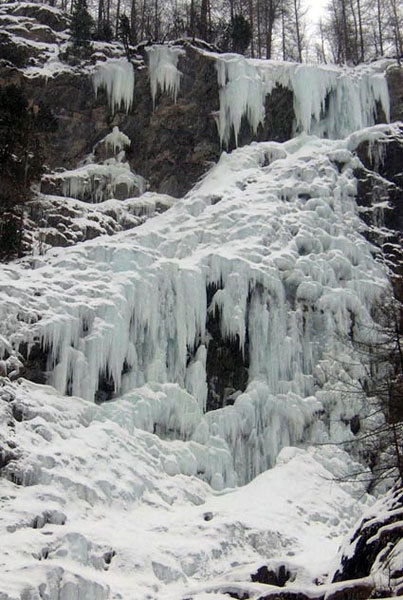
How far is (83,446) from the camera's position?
14.4 meters

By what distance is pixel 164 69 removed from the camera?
2606 cm

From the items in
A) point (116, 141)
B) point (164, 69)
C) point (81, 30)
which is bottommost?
point (116, 141)

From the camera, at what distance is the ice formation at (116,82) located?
85.0 feet

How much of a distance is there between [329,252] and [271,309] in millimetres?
2759

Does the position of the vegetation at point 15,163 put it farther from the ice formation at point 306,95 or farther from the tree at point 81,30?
the ice formation at point 306,95

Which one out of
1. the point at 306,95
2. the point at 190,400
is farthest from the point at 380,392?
the point at 306,95

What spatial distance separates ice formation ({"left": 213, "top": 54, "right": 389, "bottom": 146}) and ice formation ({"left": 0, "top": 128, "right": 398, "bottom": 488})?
374 centimetres

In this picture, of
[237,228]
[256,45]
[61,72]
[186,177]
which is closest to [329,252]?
[237,228]

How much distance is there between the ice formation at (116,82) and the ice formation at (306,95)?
3.17 m

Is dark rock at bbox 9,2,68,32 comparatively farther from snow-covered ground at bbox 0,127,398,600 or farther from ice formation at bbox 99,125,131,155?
snow-covered ground at bbox 0,127,398,600

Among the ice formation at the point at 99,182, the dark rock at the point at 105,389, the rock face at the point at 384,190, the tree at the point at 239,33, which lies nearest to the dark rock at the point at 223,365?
the dark rock at the point at 105,389

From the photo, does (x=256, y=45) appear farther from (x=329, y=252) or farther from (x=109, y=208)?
(x=329, y=252)

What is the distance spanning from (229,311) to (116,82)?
11574 mm

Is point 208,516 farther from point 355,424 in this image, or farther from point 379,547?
point 379,547
